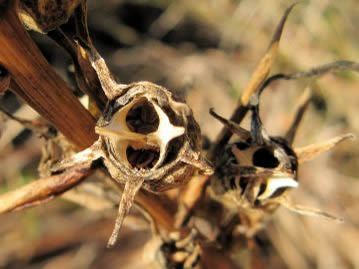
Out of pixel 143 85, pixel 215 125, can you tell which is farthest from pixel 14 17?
pixel 215 125

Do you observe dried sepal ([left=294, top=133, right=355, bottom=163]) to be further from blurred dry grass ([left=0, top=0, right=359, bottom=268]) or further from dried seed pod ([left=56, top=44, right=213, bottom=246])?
A: blurred dry grass ([left=0, top=0, right=359, bottom=268])

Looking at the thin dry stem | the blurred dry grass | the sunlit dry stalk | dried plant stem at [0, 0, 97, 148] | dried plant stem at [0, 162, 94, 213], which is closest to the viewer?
dried plant stem at [0, 0, 97, 148]

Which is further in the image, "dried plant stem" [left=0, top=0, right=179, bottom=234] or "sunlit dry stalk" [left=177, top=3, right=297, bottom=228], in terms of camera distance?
"sunlit dry stalk" [left=177, top=3, right=297, bottom=228]

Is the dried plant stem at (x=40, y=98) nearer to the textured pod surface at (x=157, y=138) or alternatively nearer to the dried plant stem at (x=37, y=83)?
the dried plant stem at (x=37, y=83)

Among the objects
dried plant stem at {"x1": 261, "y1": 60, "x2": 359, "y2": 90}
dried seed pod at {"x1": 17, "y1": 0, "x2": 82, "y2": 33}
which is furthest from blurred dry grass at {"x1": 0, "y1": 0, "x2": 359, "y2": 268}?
dried seed pod at {"x1": 17, "y1": 0, "x2": 82, "y2": 33}

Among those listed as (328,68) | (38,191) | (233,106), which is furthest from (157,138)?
(233,106)

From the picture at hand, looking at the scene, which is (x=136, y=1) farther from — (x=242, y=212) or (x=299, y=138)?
(x=242, y=212)

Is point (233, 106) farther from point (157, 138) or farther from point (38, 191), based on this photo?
point (157, 138)
